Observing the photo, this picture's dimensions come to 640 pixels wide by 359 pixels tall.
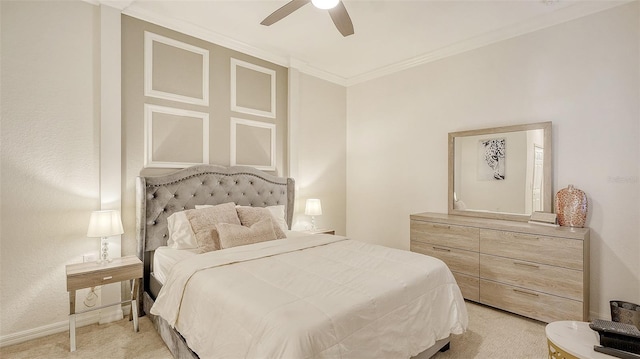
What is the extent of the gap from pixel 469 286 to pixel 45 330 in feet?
12.2

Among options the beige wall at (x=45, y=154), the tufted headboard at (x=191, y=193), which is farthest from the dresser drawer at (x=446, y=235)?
the beige wall at (x=45, y=154)

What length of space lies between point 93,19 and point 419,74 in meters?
3.53

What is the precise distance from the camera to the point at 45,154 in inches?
93.7

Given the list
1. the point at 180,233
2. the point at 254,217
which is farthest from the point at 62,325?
the point at 254,217

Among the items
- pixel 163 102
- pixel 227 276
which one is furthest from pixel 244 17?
pixel 227 276

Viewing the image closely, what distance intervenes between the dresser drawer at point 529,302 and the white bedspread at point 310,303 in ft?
3.37

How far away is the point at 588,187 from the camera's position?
8.84 ft

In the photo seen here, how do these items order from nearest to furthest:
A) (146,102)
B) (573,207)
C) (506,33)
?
(573,207) < (146,102) < (506,33)

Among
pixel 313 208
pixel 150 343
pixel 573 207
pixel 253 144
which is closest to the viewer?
pixel 150 343

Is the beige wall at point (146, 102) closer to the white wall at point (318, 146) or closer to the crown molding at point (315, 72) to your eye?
the crown molding at point (315, 72)

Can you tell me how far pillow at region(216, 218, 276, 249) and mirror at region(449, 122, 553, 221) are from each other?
2189 mm

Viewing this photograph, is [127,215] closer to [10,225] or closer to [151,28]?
[10,225]

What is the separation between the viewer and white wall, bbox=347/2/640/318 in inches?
100

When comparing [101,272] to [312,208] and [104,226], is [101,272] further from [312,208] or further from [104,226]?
[312,208]
